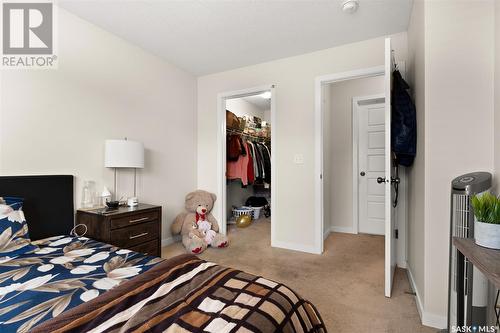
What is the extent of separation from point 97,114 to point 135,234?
50.5 inches

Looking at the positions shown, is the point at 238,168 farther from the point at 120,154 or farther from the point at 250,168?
the point at 120,154

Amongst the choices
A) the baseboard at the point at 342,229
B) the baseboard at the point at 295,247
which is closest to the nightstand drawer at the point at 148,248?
the baseboard at the point at 295,247

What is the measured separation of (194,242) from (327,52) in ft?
9.22

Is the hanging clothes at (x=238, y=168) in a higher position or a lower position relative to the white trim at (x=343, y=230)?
higher

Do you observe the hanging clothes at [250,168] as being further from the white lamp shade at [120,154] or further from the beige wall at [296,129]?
the white lamp shade at [120,154]

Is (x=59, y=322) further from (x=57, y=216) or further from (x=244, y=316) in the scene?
(x=57, y=216)

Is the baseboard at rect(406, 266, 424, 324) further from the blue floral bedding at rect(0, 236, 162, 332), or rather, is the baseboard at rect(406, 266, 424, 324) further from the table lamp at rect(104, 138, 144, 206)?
the table lamp at rect(104, 138, 144, 206)

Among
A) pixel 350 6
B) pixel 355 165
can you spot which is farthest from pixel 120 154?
pixel 355 165

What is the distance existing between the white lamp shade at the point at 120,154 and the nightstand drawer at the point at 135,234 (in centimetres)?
61

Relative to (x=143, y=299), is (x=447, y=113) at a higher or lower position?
higher

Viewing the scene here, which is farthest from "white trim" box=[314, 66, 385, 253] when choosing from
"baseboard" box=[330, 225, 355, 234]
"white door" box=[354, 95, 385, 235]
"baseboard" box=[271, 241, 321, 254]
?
"white door" box=[354, 95, 385, 235]

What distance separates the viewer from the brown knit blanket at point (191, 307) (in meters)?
0.74

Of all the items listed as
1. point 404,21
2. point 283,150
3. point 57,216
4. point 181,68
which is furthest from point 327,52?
point 57,216

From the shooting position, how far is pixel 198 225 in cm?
322
